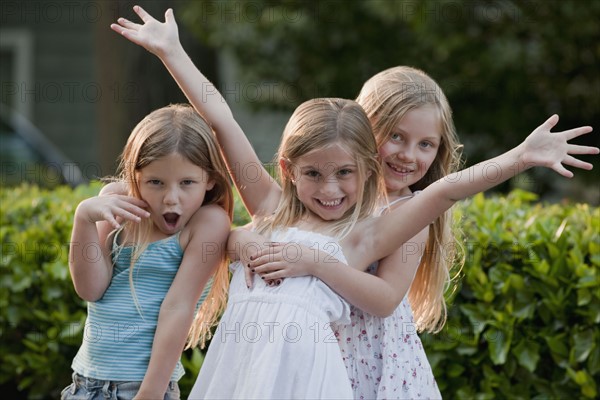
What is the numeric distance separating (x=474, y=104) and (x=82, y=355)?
6.43 metres

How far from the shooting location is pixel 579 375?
3.94 meters

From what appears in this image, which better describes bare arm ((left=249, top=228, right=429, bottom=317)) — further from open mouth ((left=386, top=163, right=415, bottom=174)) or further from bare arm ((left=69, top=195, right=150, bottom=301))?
bare arm ((left=69, top=195, right=150, bottom=301))

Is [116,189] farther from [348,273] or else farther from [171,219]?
[348,273]

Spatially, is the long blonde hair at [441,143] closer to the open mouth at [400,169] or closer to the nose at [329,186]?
the open mouth at [400,169]

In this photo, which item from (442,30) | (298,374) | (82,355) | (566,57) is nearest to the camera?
(298,374)

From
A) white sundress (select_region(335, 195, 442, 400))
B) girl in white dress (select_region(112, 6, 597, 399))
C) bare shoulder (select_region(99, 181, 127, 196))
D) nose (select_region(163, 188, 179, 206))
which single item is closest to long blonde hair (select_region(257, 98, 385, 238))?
girl in white dress (select_region(112, 6, 597, 399))

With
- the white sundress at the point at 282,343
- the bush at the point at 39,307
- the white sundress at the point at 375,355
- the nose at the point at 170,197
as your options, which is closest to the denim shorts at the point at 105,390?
the white sundress at the point at 282,343

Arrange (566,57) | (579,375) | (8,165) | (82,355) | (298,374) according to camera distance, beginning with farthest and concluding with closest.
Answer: (8,165) < (566,57) < (579,375) < (82,355) < (298,374)

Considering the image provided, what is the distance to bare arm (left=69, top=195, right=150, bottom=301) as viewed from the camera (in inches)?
114

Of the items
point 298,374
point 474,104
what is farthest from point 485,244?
point 474,104

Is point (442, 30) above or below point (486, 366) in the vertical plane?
above

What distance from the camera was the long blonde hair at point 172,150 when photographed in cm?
300

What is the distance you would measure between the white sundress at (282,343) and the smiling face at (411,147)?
1.17 feet

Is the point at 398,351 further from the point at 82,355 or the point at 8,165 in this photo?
the point at 8,165
